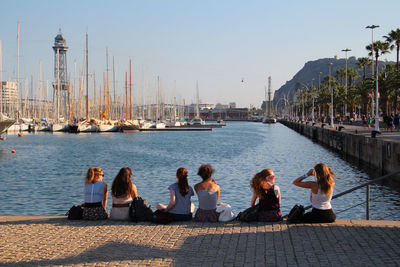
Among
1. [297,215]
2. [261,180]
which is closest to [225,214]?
[261,180]

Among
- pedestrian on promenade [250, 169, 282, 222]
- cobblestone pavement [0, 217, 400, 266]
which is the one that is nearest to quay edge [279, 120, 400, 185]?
pedestrian on promenade [250, 169, 282, 222]

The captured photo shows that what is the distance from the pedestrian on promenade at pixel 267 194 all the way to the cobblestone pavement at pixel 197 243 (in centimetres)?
25

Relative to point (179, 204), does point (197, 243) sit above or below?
below

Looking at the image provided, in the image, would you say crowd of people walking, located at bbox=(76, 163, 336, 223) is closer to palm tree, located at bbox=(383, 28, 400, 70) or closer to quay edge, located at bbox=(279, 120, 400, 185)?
quay edge, located at bbox=(279, 120, 400, 185)

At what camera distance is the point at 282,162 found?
145 ft

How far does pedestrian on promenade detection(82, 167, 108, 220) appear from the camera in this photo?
443 inches

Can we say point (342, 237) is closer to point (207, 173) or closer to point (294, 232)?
point (294, 232)

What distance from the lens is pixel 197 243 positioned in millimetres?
9375

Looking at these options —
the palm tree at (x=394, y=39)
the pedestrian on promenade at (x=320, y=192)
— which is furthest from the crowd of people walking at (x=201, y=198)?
the palm tree at (x=394, y=39)

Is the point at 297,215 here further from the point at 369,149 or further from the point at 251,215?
the point at 369,149

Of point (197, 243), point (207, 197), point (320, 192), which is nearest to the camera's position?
point (197, 243)

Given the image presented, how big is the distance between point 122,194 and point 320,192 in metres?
4.26

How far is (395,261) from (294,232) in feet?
7.69

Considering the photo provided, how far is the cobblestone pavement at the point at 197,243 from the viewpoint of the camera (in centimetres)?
838
